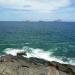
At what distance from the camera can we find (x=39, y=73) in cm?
2469


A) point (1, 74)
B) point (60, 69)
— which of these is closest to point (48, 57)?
point (60, 69)

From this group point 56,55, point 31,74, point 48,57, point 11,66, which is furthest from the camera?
point 56,55

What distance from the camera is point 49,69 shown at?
2522cm

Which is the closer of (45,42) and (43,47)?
(43,47)

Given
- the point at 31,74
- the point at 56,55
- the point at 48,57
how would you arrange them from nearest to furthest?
the point at 31,74
the point at 48,57
the point at 56,55

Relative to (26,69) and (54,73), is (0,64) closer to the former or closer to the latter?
(26,69)

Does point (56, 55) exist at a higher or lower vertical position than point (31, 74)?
lower

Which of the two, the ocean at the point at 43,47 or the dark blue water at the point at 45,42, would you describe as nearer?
the ocean at the point at 43,47

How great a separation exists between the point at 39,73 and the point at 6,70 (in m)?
3.35

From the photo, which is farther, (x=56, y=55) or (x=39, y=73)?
(x=56, y=55)

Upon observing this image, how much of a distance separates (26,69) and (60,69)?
3935 mm

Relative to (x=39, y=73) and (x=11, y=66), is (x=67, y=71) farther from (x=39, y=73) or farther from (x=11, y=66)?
(x=11, y=66)

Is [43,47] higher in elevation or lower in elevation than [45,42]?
higher

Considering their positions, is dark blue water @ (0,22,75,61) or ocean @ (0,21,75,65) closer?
ocean @ (0,21,75,65)
